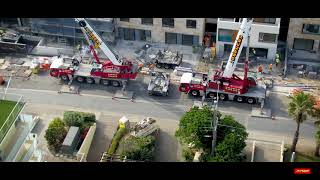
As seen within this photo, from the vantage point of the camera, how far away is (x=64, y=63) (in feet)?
146

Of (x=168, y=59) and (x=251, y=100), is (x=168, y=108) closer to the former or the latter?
(x=168, y=59)

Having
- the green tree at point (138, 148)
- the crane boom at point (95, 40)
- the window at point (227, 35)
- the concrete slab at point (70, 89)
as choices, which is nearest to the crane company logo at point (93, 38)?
the crane boom at point (95, 40)

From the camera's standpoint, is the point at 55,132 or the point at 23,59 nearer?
the point at 55,132

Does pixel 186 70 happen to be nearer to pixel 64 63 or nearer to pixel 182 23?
pixel 182 23

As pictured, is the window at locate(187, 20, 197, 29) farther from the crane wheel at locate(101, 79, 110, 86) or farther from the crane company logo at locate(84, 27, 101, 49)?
the crane company logo at locate(84, 27, 101, 49)

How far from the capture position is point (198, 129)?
33375 mm

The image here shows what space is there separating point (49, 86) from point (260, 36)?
1890 cm

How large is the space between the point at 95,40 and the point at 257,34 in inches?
557

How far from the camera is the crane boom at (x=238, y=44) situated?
3678 cm

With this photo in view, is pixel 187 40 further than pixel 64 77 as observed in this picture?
Yes

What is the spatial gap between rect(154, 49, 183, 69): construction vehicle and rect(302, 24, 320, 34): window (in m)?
11.1

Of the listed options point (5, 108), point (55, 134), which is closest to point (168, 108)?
point (55, 134)
